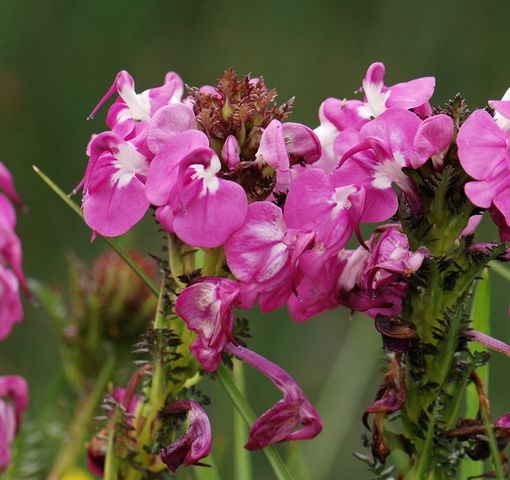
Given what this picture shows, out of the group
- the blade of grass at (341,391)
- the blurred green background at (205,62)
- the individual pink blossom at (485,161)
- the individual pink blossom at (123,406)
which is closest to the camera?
the individual pink blossom at (485,161)

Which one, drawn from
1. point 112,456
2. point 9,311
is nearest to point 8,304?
point 9,311

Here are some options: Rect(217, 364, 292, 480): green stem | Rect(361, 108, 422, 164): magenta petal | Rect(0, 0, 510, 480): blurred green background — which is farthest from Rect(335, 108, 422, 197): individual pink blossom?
Rect(0, 0, 510, 480): blurred green background

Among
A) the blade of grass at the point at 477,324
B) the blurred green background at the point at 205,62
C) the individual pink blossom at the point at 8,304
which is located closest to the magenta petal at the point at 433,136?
the blade of grass at the point at 477,324

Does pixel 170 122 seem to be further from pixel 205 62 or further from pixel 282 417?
pixel 205 62

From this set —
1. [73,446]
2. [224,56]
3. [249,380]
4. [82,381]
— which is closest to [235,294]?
[73,446]

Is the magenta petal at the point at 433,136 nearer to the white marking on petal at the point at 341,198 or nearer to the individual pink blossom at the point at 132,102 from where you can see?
the white marking on petal at the point at 341,198

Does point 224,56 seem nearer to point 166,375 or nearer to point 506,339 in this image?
point 506,339
